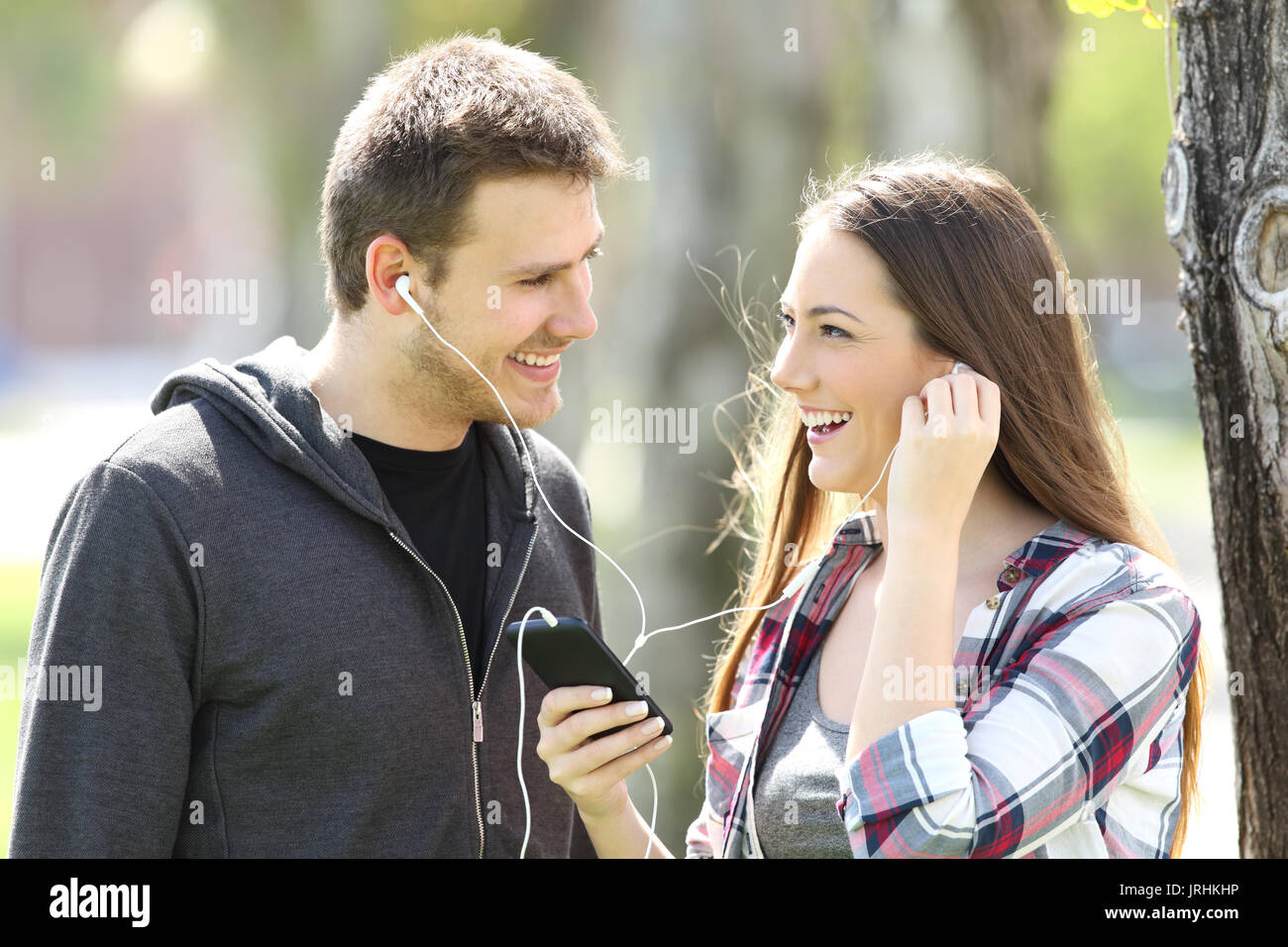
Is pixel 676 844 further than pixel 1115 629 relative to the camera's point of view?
Yes

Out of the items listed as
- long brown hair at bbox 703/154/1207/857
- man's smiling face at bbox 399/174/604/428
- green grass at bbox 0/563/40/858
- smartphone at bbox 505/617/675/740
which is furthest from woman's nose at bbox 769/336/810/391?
green grass at bbox 0/563/40/858

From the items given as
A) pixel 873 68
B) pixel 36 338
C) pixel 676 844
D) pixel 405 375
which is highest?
pixel 36 338

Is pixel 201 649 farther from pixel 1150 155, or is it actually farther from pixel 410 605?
pixel 1150 155

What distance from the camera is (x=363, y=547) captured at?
297 centimetres

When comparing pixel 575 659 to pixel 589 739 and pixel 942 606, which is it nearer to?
pixel 589 739

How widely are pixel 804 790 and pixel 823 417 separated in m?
Answer: 0.88

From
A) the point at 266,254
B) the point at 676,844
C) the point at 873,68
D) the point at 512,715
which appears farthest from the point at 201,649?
the point at 266,254

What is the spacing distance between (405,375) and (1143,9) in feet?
7.29

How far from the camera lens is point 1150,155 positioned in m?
23.9

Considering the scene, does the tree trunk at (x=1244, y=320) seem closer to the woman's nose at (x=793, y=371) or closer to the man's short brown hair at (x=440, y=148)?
the woman's nose at (x=793, y=371)

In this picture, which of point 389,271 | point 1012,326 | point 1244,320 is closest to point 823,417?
point 1012,326

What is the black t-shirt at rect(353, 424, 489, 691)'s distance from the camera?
313 cm

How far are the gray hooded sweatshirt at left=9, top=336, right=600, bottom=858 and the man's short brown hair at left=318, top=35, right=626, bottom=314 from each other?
0.42 metres

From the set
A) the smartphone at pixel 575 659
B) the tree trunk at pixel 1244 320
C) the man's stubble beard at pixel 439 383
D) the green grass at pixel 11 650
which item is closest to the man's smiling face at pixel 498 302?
the man's stubble beard at pixel 439 383
